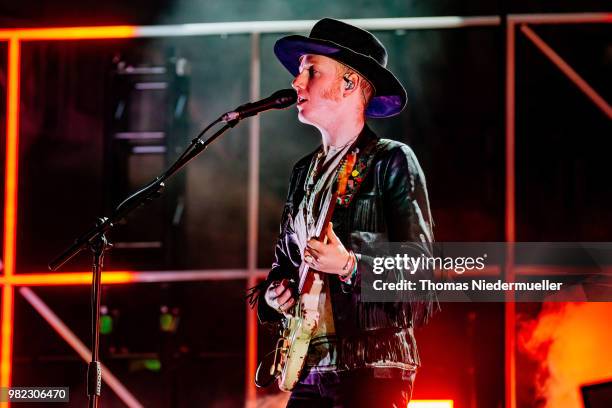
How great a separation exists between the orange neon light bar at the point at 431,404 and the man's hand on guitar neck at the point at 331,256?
125cm

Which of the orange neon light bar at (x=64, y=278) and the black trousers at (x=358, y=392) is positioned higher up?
the orange neon light bar at (x=64, y=278)

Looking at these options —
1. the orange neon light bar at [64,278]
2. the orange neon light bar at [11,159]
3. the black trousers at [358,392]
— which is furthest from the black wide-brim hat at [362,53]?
the orange neon light bar at [11,159]

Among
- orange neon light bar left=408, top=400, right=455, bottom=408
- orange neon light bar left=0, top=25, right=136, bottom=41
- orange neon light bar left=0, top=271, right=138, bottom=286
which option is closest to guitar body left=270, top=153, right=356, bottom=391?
orange neon light bar left=408, top=400, right=455, bottom=408

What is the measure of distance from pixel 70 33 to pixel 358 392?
8.85 feet

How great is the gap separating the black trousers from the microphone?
38.9 inches

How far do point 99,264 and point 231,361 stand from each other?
4.69ft

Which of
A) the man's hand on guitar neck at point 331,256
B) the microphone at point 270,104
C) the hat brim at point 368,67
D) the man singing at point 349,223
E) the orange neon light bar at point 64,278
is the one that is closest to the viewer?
the man's hand on guitar neck at point 331,256

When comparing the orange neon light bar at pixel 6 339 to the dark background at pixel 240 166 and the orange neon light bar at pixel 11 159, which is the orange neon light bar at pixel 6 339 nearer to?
the dark background at pixel 240 166

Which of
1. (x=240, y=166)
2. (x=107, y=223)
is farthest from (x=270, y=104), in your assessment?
(x=240, y=166)

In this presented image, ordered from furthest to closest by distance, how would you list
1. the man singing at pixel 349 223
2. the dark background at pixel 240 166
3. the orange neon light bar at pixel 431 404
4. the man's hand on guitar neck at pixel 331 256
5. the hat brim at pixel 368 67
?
the dark background at pixel 240 166 → the orange neon light bar at pixel 431 404 → the hat brim at pixel 368 67 → the man singing at pixel 349 223 → the man's hand on guitar neck at pixel 331 256

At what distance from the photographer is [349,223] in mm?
2725

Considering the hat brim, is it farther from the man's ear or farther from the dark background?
the dark background

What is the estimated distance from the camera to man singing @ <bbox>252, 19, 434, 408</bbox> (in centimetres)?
255

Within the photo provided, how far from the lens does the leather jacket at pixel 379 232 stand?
2588mm
